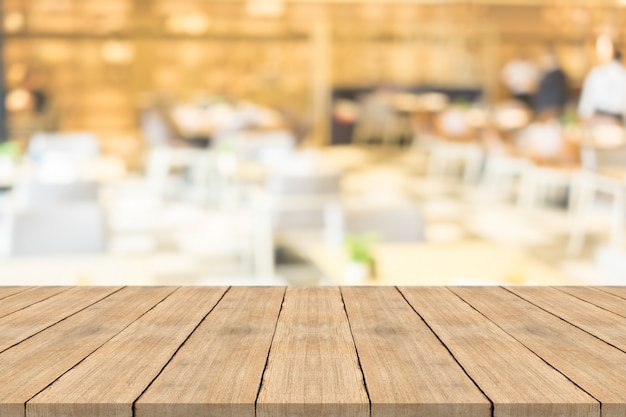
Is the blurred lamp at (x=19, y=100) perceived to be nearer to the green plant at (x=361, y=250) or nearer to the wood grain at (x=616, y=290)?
the green plant at (x=361, y=250)

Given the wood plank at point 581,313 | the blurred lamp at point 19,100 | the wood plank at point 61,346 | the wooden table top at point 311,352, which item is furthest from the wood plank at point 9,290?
the blurred lamp at point 19,100

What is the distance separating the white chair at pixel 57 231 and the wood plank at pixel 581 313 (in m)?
2.10

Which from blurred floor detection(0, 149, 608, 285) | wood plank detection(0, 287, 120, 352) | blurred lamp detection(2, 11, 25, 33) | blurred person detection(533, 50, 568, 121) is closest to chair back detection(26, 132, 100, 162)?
blurred floor detection(0, 149, 608, 285)

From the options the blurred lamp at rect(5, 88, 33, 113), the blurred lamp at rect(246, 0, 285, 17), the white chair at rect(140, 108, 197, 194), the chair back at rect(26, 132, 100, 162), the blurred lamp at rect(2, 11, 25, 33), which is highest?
the blurred lamp at rect(246, 0, 285, 17)

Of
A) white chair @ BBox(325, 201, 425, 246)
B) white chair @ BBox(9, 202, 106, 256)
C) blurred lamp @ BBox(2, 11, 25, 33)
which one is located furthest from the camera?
blurred lamp @ BBox(2, 11, 25, 33)

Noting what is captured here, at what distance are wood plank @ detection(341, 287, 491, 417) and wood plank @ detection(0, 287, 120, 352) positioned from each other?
54 cm

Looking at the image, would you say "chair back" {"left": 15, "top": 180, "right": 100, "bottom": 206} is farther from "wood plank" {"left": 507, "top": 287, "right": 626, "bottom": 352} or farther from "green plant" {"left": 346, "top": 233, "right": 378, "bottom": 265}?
"wood plank" {"left": 507, "top": 287, "right": 626, "bottom": 352}

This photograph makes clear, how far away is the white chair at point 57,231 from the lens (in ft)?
10.9

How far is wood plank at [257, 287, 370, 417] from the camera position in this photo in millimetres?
1056

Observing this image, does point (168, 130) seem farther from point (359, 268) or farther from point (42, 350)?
point (42, 350)

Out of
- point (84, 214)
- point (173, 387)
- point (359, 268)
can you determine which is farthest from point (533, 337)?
point (84, 214)

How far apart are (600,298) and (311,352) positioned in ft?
2.54

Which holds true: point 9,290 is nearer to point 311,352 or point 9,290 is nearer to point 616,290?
point 311,352

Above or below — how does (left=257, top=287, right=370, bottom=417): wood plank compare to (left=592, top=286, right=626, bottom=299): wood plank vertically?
above
